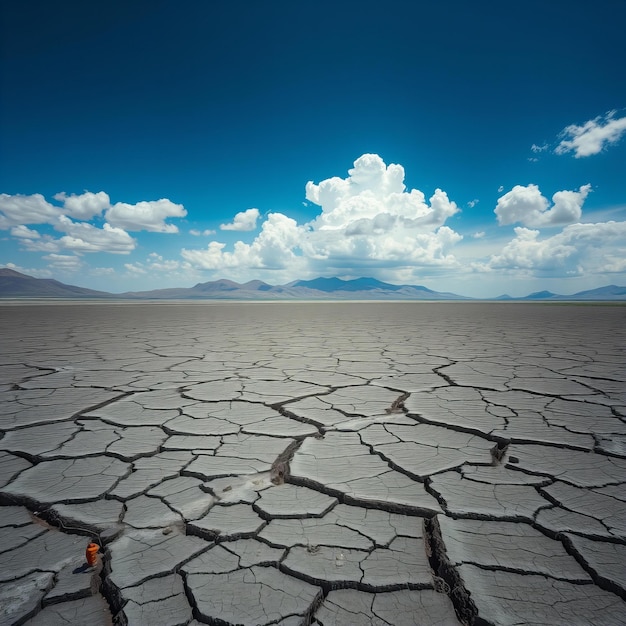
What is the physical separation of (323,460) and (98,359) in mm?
3575

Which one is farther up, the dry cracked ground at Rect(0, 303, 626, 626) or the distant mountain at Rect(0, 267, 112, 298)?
the distant mountain at Rect(0, 267, 112, 298)

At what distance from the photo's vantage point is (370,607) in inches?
36.1

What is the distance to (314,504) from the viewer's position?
135 centimetres

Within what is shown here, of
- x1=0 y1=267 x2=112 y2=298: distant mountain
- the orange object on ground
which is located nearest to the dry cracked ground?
the orange object on ground

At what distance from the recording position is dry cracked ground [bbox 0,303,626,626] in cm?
94

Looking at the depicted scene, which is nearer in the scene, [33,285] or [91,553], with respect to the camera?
[91,553]

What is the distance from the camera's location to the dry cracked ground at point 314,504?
94 centimetres

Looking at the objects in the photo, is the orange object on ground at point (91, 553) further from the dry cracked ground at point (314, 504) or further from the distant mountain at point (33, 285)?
the distant mountain at point (33, 285)

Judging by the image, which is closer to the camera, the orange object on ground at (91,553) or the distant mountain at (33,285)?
the orange object on ground at (91,553)

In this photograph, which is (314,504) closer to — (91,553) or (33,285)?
(91,553)

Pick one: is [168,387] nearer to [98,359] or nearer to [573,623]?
[98,359]

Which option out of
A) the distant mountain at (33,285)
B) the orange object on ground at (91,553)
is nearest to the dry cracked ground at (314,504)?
the orange object on ground at (91,553)

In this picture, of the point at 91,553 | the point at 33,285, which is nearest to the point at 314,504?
the point at 91,553

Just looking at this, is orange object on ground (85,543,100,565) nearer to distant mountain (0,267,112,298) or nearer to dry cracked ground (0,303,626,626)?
dry cracked ground (0,303,626,626)
